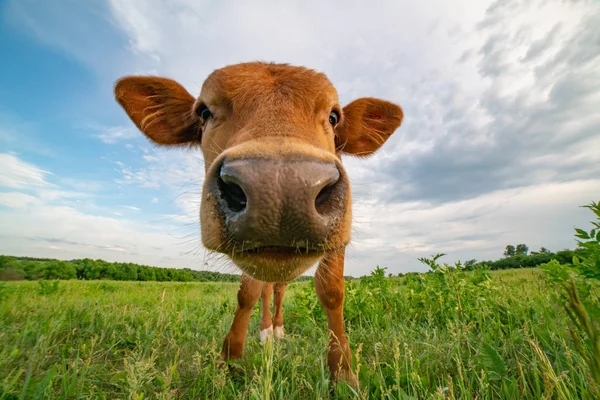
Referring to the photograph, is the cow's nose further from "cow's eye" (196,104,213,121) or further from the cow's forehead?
"cow's eye" (196,104,213,121)

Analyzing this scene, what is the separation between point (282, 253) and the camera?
1835 mm

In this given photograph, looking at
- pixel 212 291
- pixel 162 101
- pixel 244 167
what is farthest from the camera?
pixel 212 291

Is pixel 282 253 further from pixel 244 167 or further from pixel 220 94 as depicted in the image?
pixel 220 94

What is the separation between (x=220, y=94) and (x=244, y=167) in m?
1.47

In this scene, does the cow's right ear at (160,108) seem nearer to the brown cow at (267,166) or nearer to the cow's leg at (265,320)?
the brown cow at (267,166)

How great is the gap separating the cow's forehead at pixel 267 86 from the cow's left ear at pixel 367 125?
3.85 feet

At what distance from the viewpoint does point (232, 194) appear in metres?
1.83

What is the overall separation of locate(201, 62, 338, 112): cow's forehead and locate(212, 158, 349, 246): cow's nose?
102 cm

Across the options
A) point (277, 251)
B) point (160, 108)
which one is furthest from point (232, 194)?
point (160, 108)

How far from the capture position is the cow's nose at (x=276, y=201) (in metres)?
1.65

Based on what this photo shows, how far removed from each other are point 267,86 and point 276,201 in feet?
4.86

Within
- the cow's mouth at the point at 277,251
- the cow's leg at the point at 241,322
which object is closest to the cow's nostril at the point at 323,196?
the cow's mouth at the point at 277,251

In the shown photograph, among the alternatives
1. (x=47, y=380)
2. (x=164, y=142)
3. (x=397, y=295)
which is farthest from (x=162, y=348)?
(x=397, y=295)

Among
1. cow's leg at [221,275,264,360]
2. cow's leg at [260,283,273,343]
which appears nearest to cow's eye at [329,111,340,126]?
cow's leg at [221,275,264,360]
